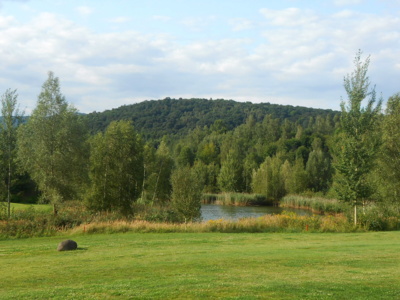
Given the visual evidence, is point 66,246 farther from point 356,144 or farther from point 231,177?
point 231,177

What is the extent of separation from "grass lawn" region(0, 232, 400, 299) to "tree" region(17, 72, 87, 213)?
448 inches

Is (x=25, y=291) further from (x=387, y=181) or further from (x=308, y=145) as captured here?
(x=308, y=145)

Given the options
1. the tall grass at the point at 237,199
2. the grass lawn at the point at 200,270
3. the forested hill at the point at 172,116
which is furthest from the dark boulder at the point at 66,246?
the forested hill at the point at 172,116

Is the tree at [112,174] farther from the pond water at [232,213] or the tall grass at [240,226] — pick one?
the pond water at [232,213]

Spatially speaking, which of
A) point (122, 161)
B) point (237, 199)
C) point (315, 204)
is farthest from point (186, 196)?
point (237, 199)

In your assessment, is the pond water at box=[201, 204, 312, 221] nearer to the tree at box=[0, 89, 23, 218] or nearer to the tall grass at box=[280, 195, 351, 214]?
the tall grass at box=[280, 195, 351, 214]

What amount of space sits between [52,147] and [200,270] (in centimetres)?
2420

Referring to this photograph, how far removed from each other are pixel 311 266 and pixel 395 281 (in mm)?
3051

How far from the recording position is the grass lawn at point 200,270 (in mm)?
9953

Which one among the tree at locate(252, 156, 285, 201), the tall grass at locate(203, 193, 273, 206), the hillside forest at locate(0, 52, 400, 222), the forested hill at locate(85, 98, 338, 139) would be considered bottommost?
the tall grass at locate(203, 193, 273, 206)

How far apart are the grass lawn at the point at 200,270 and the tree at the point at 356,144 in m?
7.15

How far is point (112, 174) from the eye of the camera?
123ft

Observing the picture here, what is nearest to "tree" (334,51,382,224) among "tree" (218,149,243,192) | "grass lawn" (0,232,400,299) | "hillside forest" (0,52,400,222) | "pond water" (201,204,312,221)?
"hillside forest" (0,52,400,222)

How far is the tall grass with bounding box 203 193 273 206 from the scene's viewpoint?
74500 mm
